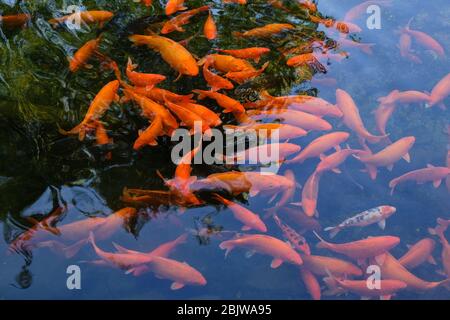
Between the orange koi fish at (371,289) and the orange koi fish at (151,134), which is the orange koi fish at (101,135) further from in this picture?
the orange koi fish at (371,289)

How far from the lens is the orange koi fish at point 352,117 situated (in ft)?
14.2

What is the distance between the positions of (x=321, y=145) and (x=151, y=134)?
132 centimetres

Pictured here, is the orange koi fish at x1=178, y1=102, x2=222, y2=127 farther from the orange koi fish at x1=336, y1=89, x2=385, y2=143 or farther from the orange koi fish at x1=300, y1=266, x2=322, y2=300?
the orange koi fish at x1=300, y1=266, x2=322, y2=300

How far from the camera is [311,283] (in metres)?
3.43

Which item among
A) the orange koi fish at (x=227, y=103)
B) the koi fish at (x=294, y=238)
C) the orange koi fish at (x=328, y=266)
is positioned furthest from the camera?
the orange koi fish at (x=227, y=103)

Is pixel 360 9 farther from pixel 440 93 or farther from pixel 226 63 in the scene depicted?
pixel 226 63

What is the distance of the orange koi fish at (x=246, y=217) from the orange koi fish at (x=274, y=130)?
26.5 inches

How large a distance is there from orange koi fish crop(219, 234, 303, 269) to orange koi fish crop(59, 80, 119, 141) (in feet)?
4.79

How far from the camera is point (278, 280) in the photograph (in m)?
3.49

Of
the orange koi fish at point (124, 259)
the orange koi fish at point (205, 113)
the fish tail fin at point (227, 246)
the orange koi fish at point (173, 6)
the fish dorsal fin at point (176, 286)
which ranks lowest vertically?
the fish dorsal fin at point (176, 286)

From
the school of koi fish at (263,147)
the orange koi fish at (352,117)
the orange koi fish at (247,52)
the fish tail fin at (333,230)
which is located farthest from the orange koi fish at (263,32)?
the fish tail fin at (333,230)

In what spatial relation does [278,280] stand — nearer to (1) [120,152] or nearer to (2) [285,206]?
(2) [285,206]

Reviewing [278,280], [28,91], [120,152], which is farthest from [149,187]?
[28,91]

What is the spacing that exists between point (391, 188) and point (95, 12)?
3.22 metres
